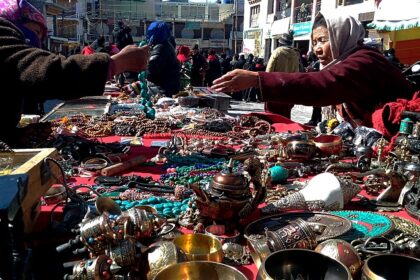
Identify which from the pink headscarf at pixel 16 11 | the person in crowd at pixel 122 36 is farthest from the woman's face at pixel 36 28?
the person in crowd at pixel 122 36

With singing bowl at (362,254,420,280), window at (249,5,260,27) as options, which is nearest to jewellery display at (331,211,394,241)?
singing bowl at (362,254,420,280)

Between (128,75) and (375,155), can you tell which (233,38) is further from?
(375,155)

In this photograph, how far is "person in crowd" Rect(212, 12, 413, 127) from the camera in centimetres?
197

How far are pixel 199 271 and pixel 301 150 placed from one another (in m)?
1.07

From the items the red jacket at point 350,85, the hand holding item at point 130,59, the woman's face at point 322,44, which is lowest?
the red jacket at point 350,85

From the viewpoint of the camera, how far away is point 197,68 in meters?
8.37

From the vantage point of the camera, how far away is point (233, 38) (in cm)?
3891

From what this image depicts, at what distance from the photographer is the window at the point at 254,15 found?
86.3 feet

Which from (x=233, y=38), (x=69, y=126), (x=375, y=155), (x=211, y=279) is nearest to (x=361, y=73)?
(x=375, y=155)

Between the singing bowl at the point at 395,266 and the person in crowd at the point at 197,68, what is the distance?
761 centimetres

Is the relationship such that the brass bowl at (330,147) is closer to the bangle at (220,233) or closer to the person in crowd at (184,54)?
the bangle at (220,233)

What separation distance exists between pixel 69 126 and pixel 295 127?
5.00 ft

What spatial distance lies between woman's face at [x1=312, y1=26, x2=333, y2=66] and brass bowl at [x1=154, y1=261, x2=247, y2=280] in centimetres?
176

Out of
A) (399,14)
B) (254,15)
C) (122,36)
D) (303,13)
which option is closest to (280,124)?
(399,14)
